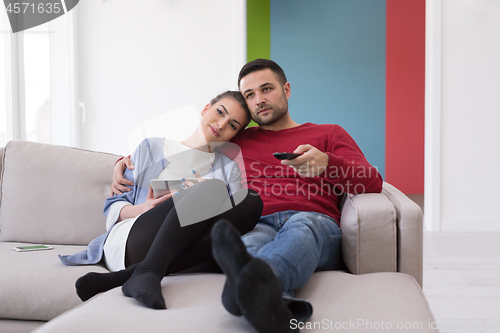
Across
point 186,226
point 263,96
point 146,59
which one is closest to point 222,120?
point 263,96

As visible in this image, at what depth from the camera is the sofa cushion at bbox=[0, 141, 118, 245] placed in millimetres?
1486

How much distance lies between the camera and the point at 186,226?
1.02 metres

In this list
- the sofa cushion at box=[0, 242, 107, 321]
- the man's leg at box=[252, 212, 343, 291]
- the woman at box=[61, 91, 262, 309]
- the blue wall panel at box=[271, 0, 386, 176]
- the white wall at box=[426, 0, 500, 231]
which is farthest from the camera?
the blue wall panel at box=[271, 0, 386, 176]

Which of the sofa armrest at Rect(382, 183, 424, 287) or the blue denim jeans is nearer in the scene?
the blue denim jeans

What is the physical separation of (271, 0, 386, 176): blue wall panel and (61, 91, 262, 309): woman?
109 inches

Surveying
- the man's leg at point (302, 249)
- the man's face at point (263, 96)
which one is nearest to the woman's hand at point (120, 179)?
the man's face at point (263, 96)

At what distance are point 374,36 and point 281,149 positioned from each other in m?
3.24

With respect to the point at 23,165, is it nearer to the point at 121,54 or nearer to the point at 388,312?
the point at 388,312

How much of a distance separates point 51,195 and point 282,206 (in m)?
0.93

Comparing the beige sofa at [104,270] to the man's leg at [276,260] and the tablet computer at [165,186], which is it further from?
the tablet computer at [165,186]

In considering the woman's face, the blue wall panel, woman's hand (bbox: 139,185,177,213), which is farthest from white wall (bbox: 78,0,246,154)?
woman's hand (bbox: 139,185,177,213)

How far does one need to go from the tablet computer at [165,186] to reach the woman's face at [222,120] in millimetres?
290

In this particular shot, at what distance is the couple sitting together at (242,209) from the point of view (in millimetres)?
736

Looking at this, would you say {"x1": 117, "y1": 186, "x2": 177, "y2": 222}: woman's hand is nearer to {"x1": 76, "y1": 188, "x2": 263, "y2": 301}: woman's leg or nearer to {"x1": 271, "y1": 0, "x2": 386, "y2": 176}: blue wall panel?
{"x1": 76, "y1": 188, "x2": 263, "y2": 301}: woman's leg
